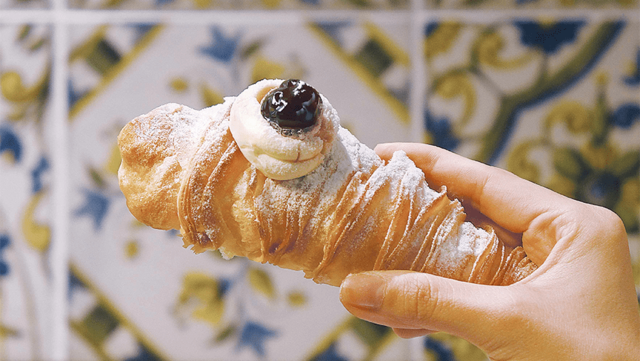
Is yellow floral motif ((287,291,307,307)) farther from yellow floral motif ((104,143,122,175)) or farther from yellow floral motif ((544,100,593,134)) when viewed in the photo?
yellow floral motif ((544,100,593,134))

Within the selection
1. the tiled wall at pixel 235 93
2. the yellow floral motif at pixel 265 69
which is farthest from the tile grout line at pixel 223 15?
the yellow floral motif at pixel 265 69

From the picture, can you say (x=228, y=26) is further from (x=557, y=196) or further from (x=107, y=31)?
(x=557, y=196)

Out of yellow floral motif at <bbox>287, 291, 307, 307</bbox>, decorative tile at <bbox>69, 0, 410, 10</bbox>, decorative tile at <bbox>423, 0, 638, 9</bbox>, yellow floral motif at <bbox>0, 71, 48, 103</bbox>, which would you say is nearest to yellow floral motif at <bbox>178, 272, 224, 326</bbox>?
yellow floral motif at <bbox>287, 291, 307, 307</bbox>

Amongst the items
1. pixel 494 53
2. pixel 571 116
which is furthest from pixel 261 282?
pixel 571 116

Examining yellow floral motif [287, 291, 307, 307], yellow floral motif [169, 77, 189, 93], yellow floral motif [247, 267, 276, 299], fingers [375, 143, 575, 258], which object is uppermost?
yellow floral motif [169, 77, 189, 93]

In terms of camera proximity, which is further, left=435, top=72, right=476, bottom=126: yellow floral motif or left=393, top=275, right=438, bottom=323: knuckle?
left=435, top=72, right=476, bottom=126: yellow floral motif

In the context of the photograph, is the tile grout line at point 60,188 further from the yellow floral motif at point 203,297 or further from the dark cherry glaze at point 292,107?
the dark cherry glaze at point 292,107

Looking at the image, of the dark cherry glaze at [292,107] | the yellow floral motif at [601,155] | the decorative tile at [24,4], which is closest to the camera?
the dark cherry glaze at [292,107]

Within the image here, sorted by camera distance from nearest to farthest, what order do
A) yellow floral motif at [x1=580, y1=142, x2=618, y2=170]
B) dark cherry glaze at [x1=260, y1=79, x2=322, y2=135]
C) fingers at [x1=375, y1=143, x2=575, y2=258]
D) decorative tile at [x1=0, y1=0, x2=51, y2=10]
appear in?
1. dark cherry glaze at [x1=260, y1=79, x2=322, y2=135]
2. fingers at [x1=375, y1=143, x2=575, y2=258]
3. decorative tile at [x1=0, y1=0, x2=51, y2=10]
4. yellow floral motif at [x1=580, y1=142, x2=618, y2=170]

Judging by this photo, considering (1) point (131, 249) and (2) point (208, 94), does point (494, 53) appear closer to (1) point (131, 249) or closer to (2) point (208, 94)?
(2) point (208, 94)
